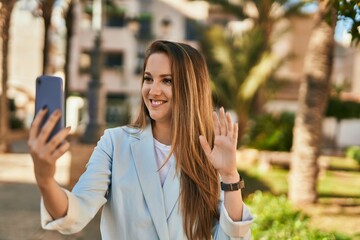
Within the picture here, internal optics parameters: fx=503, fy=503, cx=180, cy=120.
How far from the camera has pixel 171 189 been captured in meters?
2.07

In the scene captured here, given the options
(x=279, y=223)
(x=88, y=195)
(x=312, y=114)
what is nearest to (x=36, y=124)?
(x=88, y=195)

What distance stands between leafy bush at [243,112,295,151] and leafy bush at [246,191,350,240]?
10.4m

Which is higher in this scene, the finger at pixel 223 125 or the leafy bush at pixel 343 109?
the finger at pixel 223 125

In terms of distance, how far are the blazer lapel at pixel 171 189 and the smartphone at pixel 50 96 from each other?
79 centimetres

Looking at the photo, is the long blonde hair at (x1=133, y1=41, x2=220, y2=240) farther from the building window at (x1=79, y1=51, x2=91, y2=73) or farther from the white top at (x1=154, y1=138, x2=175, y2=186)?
the building window at (x1=79, y1=51, x2=91, y2=73)

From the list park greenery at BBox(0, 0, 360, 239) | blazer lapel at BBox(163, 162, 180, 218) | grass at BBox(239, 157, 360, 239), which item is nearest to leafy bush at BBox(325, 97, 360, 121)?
park greenery at BBox(0, 0, 360, 239)

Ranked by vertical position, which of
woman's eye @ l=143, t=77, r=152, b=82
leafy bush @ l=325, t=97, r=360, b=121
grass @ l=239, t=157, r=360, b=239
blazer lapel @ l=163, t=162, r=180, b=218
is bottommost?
grass @ l=239, t=157, r=360, b=239

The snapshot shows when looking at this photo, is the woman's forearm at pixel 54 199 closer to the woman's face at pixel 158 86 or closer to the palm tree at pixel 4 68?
the woman's face at pixel 158 86

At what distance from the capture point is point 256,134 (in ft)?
58.9

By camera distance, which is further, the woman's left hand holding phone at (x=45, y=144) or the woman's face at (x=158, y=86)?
the woman's face at (x=158, y=86)

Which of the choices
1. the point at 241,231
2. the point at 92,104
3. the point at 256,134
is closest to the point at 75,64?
the point at 256,134

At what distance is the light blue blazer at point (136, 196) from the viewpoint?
193 cm

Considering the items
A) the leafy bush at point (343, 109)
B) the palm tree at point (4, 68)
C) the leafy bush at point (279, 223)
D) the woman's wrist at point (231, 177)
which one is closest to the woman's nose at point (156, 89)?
the woman's wrist at point (231, 177)

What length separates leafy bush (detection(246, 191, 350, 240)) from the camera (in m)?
4.37
